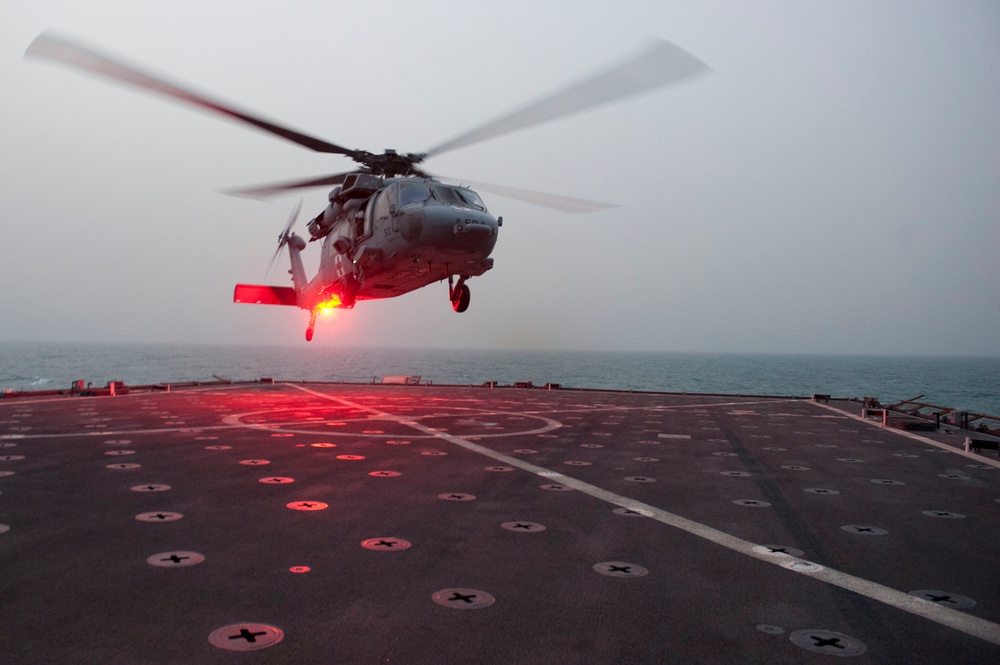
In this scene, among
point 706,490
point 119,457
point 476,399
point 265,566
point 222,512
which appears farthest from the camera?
point 476,399

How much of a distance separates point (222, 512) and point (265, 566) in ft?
8.47

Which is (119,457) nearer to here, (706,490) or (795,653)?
(706,490)

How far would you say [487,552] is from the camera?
23.5 ft

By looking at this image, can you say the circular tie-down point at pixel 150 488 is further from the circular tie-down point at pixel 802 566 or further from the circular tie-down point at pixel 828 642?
the circular tie-down point at pixel 828 642

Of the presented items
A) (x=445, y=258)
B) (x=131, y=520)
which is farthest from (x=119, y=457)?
(x=445, y=258)

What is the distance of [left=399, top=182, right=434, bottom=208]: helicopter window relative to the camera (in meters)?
20.5

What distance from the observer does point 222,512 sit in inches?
343

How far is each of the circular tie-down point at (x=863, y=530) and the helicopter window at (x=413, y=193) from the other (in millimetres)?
15360

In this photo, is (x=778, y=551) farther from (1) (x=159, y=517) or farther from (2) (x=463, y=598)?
(1) (x=159, y=517)

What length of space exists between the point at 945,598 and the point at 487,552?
4.49m

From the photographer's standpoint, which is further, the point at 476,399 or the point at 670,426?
the point at 476,399

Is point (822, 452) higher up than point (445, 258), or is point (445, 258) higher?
point (445, 258)

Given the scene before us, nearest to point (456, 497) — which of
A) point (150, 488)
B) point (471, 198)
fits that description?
point (150, 488)

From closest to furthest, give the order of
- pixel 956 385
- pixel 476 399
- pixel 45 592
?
1. pixel 45 592
2. pixel 476 399
3. pixel 956 385
